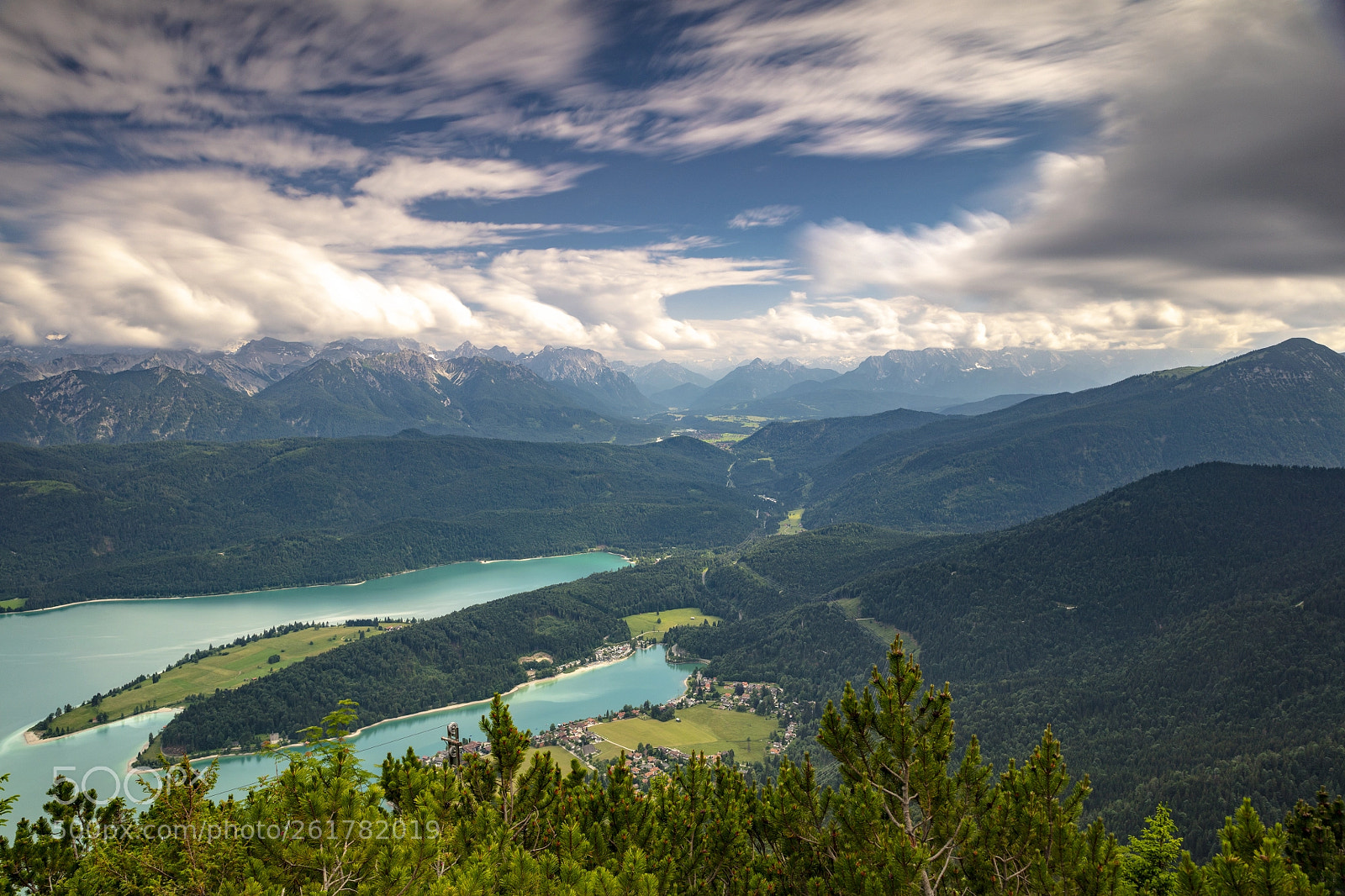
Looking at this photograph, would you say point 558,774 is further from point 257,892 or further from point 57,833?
point 57,833

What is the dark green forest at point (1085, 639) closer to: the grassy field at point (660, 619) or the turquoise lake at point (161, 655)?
the grassy field at point (660, 619)

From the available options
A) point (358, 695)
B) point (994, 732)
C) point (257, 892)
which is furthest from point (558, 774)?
point (358, 695)

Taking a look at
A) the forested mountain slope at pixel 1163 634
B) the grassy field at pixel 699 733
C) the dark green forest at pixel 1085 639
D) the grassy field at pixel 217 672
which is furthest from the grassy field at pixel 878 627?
the grassy field at pixel 217 672

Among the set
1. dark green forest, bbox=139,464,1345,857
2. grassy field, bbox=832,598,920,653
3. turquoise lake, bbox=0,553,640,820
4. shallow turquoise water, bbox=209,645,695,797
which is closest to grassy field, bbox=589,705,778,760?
shallow turquoise water, bbox=209,645,695,797

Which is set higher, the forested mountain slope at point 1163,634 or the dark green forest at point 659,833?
the dark green forest at point 659,833

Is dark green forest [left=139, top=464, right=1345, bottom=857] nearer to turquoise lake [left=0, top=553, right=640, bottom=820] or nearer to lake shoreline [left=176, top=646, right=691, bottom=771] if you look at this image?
lake shoreline [left=176, top=646, right=691, bottom=771]

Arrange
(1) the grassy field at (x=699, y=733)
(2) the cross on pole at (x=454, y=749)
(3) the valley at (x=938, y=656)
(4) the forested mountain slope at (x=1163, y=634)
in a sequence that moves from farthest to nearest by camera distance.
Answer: (1) the grassy field at (x=699, y=733), (3) the valley at (x=938, y=656), (4) the forested mountain slope at (x=1163, y=634), (2) the cross on pole at (x=454, y=749)

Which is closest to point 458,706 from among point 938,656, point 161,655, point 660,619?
point 660,619
